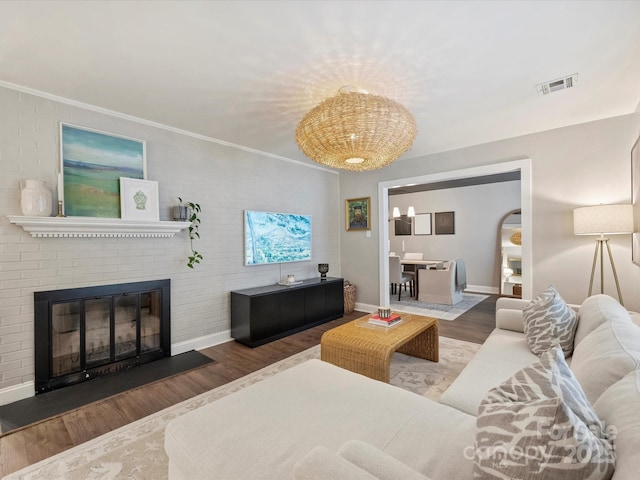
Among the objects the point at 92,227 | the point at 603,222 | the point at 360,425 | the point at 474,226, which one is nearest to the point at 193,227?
the point at 92,227

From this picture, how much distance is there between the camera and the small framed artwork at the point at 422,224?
7.65 m

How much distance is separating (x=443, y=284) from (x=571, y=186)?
2.67 m

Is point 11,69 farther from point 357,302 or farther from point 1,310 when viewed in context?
point 357,302

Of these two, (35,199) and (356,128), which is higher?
(356,128)

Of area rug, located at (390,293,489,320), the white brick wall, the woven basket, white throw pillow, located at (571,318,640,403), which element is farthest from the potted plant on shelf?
area rug, located at (390,293,489,320)

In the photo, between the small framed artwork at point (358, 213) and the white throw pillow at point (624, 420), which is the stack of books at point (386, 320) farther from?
the small framed artwork at point (358, 213)

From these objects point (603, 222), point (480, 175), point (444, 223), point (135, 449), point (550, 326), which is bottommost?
point (135, 449)

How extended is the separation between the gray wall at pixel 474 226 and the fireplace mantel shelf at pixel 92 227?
613cm

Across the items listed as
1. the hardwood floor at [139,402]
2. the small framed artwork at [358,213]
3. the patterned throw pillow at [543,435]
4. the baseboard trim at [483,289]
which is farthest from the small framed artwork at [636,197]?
the baseboard trim at [483,289]

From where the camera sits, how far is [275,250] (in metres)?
Result: 4.27

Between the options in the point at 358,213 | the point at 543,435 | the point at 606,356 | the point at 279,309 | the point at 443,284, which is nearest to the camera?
the point at 543,435

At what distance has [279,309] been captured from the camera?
12.6 ft

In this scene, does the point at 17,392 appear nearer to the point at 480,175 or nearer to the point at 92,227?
the point at 92,227

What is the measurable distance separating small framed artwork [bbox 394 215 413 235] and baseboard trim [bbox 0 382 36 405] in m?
7.45
